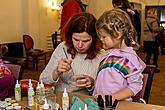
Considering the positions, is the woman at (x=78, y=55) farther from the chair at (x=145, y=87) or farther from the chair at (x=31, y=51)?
the chair at (x=31, y=51)

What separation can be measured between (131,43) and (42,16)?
6847 millimetres

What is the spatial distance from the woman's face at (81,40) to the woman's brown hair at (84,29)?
2 centimetres

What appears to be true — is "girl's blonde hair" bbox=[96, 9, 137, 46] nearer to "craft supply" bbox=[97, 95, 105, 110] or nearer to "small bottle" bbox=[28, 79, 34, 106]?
"craft supply" bbox=[97, 95, 105, 110]

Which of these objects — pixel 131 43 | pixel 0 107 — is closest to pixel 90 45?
pixel 131 43

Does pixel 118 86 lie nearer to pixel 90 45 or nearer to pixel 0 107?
pixel 90 45

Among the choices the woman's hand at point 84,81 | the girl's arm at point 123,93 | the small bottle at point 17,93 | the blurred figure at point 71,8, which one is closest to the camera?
the girl's arm at point 123,93

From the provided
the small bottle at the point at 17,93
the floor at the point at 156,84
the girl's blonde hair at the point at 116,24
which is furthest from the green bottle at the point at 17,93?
the floor at the point at 156,84

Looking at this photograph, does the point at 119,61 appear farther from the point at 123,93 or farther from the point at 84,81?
the point at 84,81

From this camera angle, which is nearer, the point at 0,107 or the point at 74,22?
the point at 0,107

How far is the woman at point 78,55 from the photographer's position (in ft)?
6.12

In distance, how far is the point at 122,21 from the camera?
1.54 metres

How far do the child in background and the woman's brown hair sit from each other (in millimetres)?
285

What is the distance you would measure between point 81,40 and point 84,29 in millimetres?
77

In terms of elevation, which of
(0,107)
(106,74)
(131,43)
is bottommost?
(0,107)
